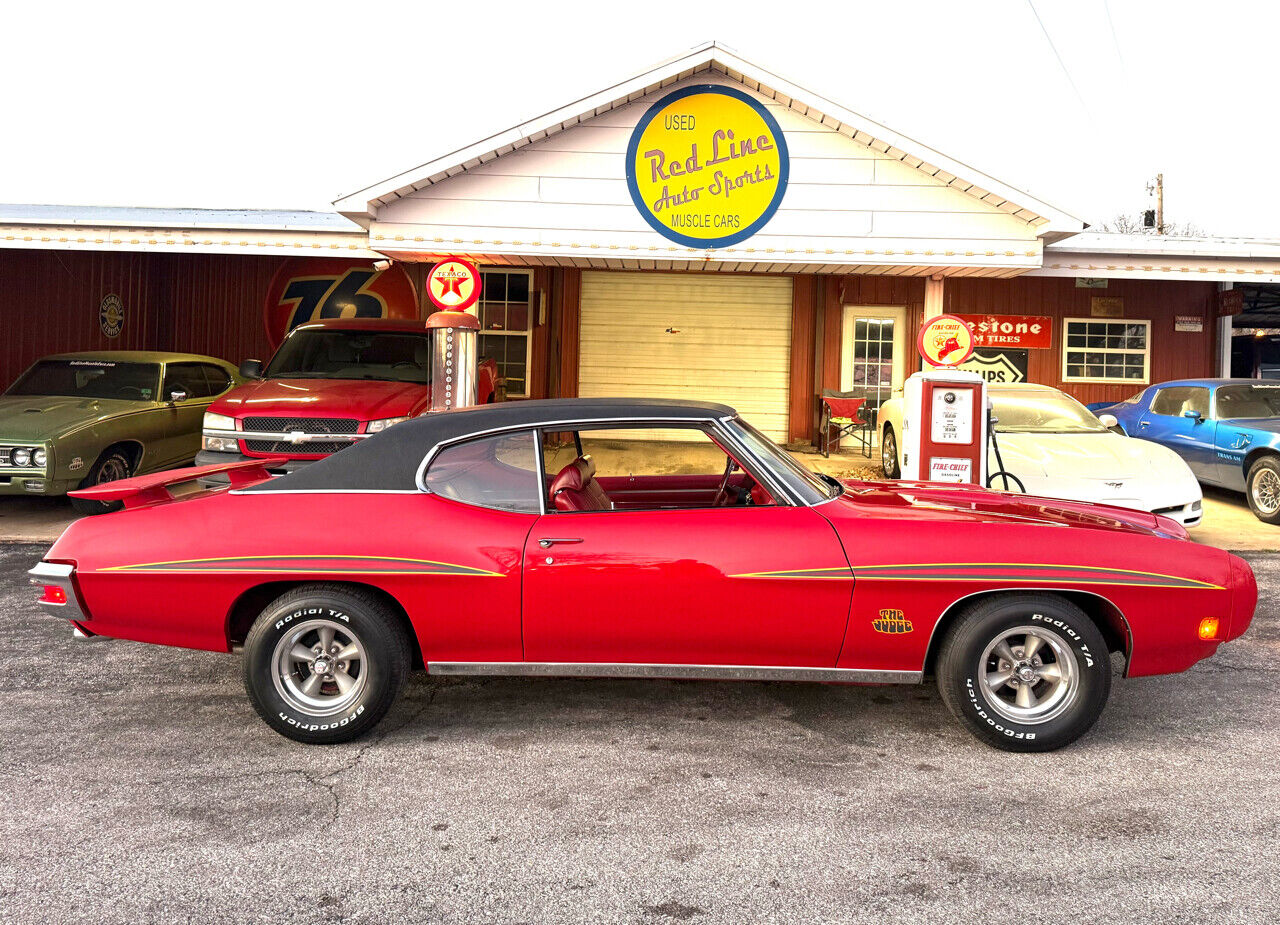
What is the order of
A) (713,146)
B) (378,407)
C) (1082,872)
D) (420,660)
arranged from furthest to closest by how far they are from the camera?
(713,146), (378,407), (420,660), (1082,872)

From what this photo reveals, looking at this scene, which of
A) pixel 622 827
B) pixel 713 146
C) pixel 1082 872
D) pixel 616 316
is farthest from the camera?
pixel 616 316

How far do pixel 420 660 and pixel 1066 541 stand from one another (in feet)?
8.80

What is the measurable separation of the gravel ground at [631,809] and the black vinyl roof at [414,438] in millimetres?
1078

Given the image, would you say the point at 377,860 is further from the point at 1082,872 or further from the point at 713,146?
the point at 713,146

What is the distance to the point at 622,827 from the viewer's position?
3439 millimetres

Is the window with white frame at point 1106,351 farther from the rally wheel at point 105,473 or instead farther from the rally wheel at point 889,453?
the rally wheel at point 105,473

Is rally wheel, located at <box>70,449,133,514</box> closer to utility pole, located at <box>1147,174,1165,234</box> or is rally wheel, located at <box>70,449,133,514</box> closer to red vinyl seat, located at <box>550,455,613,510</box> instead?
red vinyl seat, located at <box>550,455,613,510</box>

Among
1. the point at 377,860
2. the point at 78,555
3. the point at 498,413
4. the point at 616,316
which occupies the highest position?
the point at 616,316

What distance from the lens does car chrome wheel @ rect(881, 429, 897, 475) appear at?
497 inches

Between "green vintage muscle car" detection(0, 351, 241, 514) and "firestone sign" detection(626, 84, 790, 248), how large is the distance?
17.5ft

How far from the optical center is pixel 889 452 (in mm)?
12867

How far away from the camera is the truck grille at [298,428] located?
28.9 ft

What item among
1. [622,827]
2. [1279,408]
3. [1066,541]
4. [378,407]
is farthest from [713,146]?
[622,827]

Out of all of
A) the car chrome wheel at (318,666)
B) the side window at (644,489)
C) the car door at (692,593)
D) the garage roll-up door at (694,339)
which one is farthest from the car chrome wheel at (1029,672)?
the garage roll-up door at (694,339)
